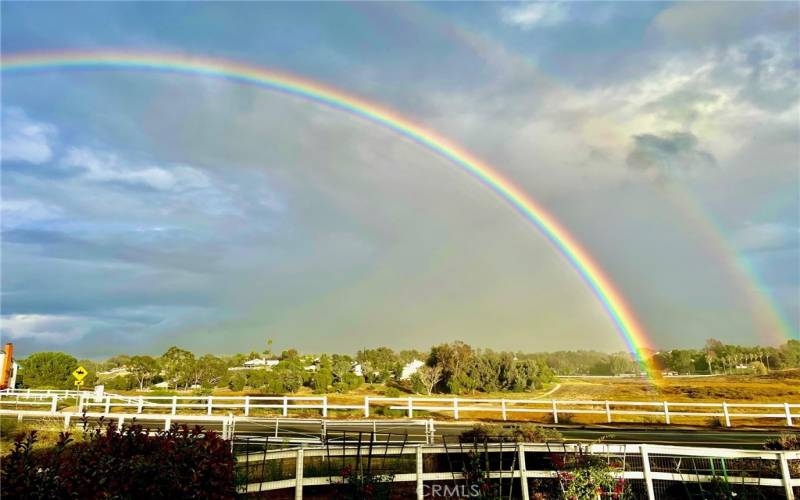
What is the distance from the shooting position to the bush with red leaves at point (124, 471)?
5.32 metres

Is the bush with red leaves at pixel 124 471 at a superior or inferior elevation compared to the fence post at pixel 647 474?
superior

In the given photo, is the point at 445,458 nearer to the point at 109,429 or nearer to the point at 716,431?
the point at 109,429

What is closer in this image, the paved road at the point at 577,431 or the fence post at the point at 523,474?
the fence post at the point at 523,474

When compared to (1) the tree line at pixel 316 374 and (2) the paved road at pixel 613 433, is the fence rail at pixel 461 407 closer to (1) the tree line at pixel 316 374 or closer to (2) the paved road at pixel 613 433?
(2) the paved road at pixel 613 433

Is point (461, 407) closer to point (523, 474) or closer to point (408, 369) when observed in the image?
point (523, 474)

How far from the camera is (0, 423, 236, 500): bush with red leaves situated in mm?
5324

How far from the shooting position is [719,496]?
28.6 ft

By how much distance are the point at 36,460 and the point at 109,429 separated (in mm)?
767

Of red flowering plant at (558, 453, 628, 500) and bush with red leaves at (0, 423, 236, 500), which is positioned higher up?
bush with red leaves at (0, 423, 236, 500)

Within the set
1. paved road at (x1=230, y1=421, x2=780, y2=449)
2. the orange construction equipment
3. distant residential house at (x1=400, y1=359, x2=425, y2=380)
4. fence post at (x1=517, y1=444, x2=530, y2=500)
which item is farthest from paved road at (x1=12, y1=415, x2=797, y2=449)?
distant residential house at (x1=400, y1=359, x2=425, y2=380)

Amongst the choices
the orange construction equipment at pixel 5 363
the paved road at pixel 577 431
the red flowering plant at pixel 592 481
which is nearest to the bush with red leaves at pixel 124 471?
the red flowering plant at pixel 592 481

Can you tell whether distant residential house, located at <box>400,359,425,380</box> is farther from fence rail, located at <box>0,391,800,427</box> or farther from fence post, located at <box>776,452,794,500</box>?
→ fence post, located at <box>776,452,794,500</box>

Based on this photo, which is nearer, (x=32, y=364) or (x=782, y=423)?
(x=782, y=423)

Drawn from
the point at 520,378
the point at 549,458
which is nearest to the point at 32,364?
the point at 520,378
